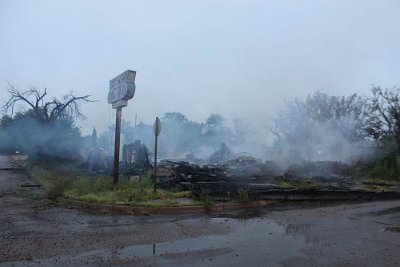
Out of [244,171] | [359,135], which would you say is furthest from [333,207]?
[359,135]

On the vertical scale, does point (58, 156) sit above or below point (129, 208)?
above

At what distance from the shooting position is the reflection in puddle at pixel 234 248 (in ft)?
17.6

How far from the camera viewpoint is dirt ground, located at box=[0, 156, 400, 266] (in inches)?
208

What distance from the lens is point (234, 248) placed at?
19.5 feet

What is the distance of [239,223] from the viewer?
8031 mm

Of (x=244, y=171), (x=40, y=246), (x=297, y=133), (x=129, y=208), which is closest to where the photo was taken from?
(x=40, y=246)

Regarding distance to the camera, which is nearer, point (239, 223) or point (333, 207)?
point (239, 223)

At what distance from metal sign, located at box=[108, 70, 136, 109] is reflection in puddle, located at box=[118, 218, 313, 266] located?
251 inches

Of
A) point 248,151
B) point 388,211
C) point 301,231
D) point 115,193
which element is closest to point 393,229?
point 301,231

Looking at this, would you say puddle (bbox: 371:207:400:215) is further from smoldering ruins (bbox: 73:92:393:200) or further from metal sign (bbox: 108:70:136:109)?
metal sign (bbox: 108:70:136:109)

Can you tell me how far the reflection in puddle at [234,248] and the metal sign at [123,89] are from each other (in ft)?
20.9

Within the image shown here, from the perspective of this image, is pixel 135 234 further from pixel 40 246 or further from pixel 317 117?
pixel 317 117

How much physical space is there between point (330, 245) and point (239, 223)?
2.27 m

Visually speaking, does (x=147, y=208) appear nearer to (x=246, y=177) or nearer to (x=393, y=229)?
(x=393, y=229)
